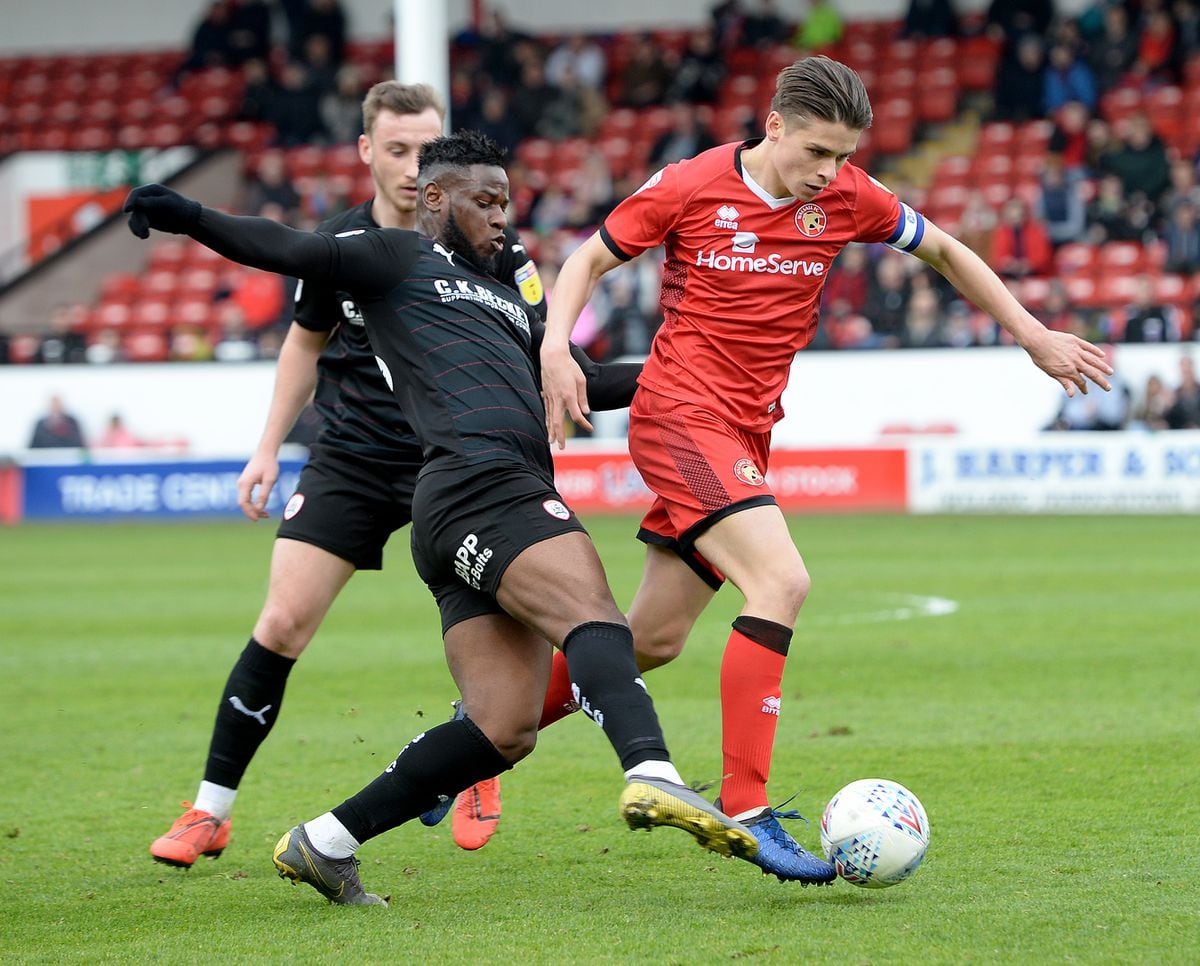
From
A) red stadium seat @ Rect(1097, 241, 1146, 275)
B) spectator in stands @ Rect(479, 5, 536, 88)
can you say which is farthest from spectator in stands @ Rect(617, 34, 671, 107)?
red stadium seat @ Rect(1097, 241, 1146, 275)

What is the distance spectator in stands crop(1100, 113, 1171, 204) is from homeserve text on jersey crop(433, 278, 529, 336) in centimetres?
1704

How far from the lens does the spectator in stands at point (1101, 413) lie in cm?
1872

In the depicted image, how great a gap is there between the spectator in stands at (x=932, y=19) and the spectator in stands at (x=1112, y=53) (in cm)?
253

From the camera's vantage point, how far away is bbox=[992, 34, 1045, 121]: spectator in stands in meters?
22.5

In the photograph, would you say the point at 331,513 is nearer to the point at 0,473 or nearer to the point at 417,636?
→ the point at 417,636

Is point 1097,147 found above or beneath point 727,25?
beneath

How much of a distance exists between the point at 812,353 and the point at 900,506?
2622mm

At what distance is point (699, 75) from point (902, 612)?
14.9 metres

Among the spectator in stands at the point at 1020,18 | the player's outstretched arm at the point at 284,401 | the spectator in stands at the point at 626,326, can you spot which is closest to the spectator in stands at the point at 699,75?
the spectator in stands at the point at 1020,18

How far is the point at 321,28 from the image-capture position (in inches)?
1052

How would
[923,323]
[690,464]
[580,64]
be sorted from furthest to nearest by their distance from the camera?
[580,64] < [923,323] < [690,464]

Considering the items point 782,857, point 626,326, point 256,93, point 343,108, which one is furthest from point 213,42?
point 782,857

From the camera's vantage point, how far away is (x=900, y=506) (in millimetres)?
18641

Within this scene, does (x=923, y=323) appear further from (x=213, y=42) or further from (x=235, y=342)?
(x=213, y=42)
